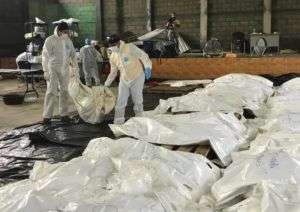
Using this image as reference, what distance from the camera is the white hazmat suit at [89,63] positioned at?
10.4 metres

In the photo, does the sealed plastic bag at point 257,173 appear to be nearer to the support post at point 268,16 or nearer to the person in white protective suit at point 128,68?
the person in white protective suit at point 128,68

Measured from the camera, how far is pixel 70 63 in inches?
276

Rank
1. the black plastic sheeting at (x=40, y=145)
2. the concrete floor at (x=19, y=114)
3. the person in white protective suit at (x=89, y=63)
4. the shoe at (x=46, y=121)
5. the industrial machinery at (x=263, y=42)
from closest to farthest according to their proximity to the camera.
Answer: the black plastic sheeting at (x=40, y=145) < the shoe at (x=46, y=121) < the concrete floor at (x=19, y=114) < the person in white protective suit at (x=89, y=63) < the industrial machinery at (x=263, y=42)

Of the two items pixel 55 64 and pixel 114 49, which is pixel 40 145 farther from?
pixel 55 64

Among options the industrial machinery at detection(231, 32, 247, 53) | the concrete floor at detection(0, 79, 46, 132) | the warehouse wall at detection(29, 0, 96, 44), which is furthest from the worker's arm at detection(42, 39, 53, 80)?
the warehouse wall at detection(29, 0, 96, 44)

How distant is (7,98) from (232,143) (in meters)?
6.63

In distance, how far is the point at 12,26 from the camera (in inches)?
621

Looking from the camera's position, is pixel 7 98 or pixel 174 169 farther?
pixel 7 98

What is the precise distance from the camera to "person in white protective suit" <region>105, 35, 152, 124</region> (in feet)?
19.5

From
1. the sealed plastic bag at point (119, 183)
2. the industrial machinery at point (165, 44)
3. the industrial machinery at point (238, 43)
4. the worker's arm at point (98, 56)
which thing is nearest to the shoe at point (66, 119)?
the sealed plastic bag at point (119, 183)

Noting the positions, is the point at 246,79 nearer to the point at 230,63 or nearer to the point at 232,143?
the point at 232,143

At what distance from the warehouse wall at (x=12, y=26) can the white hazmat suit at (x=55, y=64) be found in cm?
939

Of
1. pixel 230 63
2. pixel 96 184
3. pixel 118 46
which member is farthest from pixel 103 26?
pixel 96 184

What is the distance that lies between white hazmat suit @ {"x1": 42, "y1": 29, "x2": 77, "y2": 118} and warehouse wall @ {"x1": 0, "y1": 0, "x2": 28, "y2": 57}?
9.39 m
